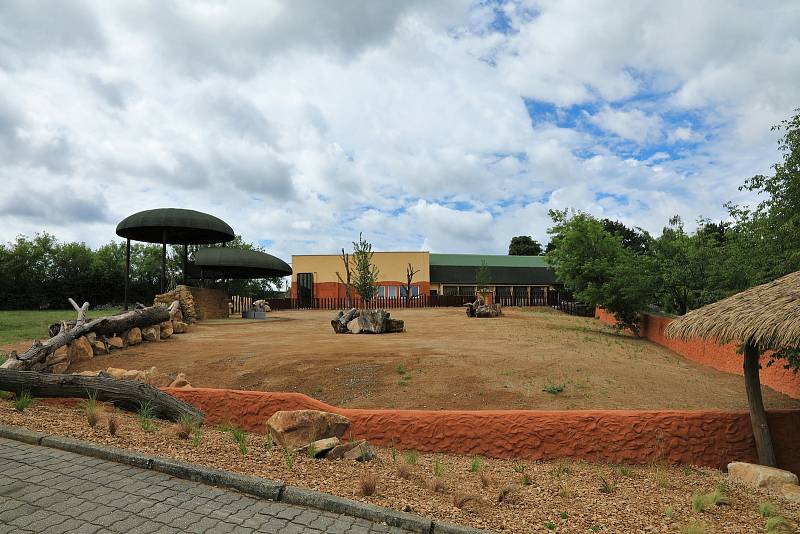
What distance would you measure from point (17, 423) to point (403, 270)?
34.6 m

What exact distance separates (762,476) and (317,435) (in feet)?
16.4

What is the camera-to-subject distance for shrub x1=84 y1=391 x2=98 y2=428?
17.9ft

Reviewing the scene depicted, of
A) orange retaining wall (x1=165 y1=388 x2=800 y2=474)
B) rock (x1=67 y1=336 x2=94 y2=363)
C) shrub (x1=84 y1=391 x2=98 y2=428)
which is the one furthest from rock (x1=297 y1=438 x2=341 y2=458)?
rock (x1=67 y1=336 x2=94 y2=363)

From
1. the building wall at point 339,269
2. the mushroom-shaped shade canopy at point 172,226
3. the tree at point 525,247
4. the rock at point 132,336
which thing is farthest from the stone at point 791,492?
the tree at point 525,247

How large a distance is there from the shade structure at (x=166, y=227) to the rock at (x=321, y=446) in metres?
16.5

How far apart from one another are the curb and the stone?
3953 millimetres

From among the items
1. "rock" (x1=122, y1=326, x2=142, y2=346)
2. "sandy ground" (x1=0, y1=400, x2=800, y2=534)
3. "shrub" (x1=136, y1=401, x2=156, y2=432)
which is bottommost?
"sandy ground" (x1=0, y1=400, x2=800, y2=534)

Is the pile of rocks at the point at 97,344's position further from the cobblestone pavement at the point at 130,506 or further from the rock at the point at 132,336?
the cobblestone pavement at the point at 130,506

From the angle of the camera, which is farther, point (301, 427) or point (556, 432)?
point (556, 432)

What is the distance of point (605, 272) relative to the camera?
19797 millimetres

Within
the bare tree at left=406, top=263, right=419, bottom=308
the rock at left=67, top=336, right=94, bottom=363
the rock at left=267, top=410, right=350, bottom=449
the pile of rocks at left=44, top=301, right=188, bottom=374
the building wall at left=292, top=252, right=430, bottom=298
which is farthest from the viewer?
the building wall at left=292, top=252, right=430, bottom=298

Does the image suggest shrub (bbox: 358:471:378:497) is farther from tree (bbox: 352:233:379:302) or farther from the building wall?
the building wall

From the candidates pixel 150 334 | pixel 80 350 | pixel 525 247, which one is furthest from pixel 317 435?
pixel 525 247

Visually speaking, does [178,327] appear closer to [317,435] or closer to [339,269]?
[317,435]
